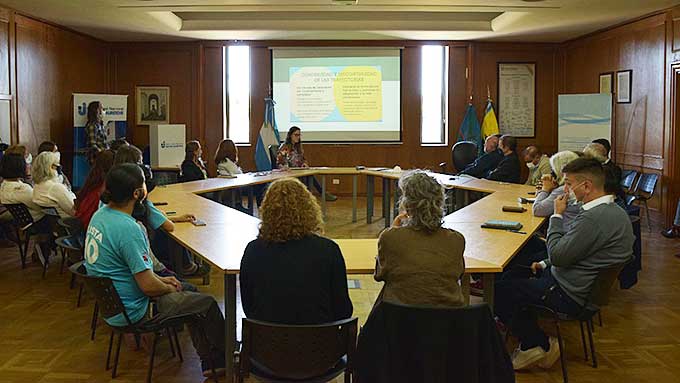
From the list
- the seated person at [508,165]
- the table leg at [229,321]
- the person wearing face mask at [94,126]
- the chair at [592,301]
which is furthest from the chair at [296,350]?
the person wearing face mask at [94,126]

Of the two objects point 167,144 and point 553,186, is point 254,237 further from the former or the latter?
point 167,144

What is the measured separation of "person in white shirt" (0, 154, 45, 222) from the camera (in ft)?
20.0

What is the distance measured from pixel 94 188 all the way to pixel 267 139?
248 inches

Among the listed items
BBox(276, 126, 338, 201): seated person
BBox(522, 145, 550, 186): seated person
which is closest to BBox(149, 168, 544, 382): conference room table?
BBox(522, 145, 550, 186): seated person

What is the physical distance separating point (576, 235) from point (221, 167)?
19.1 ft

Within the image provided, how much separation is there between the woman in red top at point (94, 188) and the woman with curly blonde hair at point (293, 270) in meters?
2.49

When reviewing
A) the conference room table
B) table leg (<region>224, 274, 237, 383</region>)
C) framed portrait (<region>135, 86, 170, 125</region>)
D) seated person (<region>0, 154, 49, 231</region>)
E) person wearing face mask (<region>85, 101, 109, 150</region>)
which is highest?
framed portrait (<region>135, 86, 170, 125</region>)

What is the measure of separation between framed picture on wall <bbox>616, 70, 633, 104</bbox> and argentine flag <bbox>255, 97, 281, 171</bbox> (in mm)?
5067

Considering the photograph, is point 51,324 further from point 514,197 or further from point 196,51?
point 196,51

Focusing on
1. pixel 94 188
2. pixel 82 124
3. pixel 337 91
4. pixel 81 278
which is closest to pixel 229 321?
pixel 81 278

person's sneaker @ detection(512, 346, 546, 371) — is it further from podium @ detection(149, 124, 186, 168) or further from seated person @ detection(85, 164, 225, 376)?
podium @ detection(149, 124, 186, 168)

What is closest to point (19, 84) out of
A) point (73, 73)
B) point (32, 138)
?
point (32, 138)

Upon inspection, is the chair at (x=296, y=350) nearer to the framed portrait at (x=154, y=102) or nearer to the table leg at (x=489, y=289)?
the table leg at (x=489, y=289)

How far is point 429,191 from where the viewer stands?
2906 millimetres
